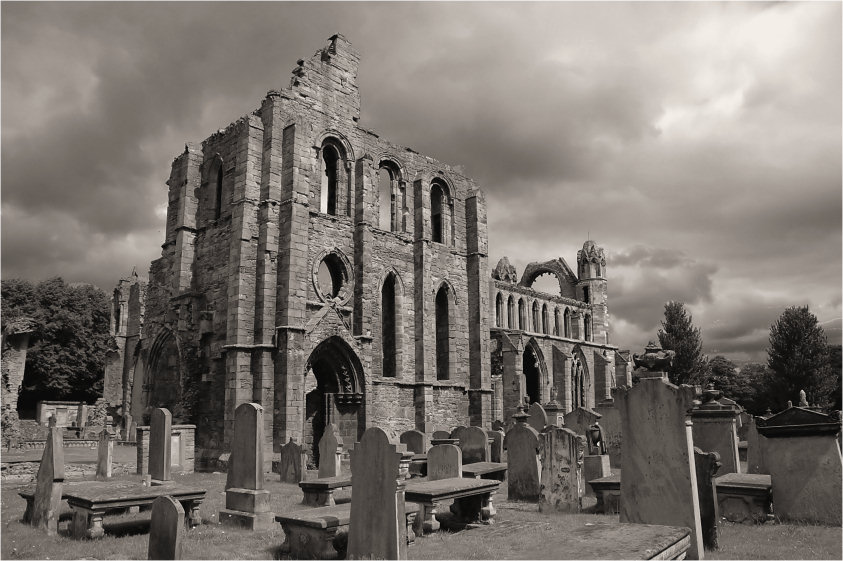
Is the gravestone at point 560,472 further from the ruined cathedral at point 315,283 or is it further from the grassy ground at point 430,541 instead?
the ruined cathedral at point 315,283

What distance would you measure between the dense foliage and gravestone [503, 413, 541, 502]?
40464 millimetres

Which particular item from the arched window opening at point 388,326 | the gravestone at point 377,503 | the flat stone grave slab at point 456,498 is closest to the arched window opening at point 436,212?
the arched window opening at point 388,326

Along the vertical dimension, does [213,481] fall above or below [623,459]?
below

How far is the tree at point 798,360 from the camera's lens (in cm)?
4241

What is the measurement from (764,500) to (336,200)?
16611 mm

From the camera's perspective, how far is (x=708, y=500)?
796cm

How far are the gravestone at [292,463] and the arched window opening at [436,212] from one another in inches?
504

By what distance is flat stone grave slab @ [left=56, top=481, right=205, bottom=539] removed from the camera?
339 inches

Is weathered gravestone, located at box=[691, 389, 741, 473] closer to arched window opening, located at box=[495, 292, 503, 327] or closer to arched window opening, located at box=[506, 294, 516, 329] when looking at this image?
arched window opening, located at box=[495, 292, 503, 327]

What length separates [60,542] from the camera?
8.43m

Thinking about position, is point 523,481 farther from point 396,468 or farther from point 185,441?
point 185,441

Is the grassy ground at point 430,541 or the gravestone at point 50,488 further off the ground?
the gravestone at point 50,488

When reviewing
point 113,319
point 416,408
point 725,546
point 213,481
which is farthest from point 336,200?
point 113,319

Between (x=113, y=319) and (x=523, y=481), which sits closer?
(x=523, y=481)
